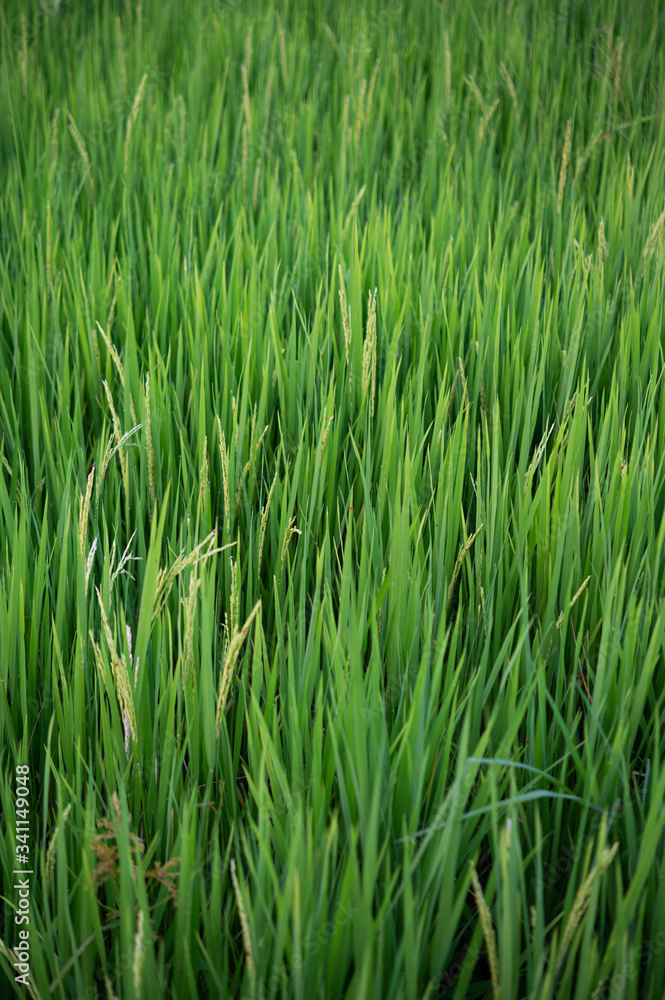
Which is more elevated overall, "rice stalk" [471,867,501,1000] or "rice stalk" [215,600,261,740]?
"rice stalk" [215,600,261,740]

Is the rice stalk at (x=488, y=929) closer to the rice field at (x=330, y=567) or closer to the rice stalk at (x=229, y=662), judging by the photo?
the rice field at (x=330, y=567)

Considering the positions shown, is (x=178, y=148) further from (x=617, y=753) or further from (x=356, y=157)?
(x=617, y=753)

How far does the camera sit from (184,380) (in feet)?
4.20

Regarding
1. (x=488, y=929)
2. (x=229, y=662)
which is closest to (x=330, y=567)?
(x=229, y=662)

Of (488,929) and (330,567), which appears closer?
(488,929)

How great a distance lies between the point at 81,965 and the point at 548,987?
382 mm

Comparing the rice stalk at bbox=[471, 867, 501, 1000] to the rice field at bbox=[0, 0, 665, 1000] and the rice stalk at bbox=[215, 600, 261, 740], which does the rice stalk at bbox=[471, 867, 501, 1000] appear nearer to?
the rice field at bbox=[0, 0, 665, 1000]

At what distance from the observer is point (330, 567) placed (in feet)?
2.98

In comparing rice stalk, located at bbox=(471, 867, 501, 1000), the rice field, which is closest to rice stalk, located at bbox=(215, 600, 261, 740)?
the rice field

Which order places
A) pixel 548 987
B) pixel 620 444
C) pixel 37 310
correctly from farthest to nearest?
pixel 37 310 → pixel 620 444 → pixel 548 987

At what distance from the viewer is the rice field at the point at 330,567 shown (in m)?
0.59

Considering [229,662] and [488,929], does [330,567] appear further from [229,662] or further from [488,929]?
[488,929]

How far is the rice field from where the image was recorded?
1.95 ft

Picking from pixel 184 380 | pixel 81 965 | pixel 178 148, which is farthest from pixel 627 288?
pixel 81 965
